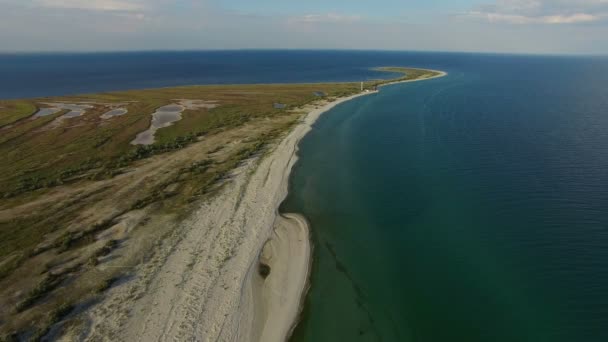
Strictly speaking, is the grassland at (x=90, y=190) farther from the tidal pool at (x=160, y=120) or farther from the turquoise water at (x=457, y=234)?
the turquoise water at (x=457, y=234)

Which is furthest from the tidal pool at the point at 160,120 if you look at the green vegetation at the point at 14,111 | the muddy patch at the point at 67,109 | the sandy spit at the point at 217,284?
the sandy spit at the point at 217,284

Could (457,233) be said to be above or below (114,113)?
below

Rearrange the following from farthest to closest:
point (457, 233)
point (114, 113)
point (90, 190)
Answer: point (114, 113)
point (90, 190)
point (457, 233)

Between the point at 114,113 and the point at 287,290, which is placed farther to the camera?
the point at 114,113

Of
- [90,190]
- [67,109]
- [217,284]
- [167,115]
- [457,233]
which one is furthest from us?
[67,109]

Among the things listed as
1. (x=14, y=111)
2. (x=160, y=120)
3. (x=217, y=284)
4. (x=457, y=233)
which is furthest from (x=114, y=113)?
(x=457, y=233)

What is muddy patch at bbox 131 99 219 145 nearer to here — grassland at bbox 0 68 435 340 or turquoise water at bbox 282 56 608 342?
grassland at bbox 0 68 435 340

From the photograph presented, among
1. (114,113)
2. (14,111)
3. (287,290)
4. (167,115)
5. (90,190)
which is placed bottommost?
(287,290)

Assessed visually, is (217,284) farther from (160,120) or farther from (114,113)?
(114,113)
